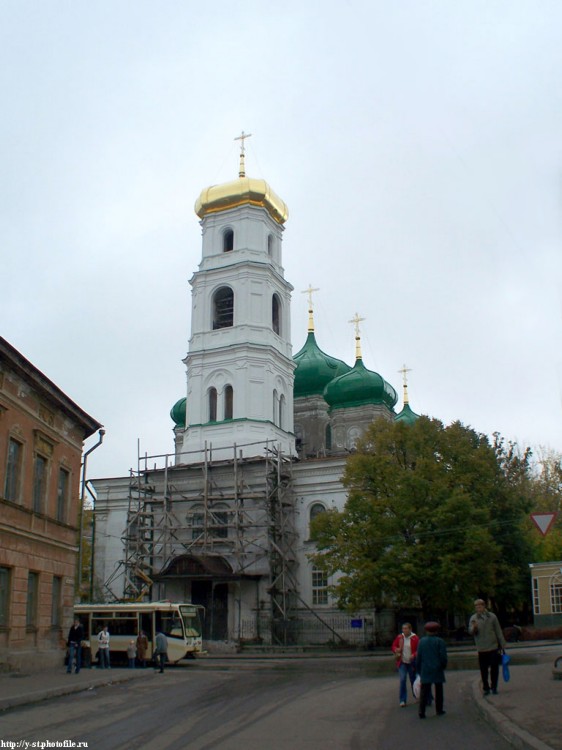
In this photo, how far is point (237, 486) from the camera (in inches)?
1604

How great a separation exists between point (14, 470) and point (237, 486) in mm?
19349

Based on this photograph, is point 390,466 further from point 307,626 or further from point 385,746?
point 385,746

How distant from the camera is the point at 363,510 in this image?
112 ft

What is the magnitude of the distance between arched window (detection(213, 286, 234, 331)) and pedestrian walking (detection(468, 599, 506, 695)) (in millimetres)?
34031

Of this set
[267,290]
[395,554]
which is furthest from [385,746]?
[267,290]

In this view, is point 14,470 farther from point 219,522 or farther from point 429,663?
point 219,522

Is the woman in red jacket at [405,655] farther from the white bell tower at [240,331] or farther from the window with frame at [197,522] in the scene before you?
the window with frame at [197,522]

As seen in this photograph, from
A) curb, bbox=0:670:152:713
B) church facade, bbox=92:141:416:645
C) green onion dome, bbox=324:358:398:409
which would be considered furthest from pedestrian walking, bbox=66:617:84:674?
green onion dome, bbox=324:358:398:409

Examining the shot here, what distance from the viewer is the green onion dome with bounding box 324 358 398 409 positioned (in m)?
53.4

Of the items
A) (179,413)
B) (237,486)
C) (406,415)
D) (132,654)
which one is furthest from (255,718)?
(406,415)

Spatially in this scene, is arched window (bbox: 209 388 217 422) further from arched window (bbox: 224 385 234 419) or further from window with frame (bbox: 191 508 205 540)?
window with frame (bbox: 191 508 205 540)

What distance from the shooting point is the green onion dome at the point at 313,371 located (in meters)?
57.3

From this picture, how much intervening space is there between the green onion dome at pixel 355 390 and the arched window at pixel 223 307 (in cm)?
1053

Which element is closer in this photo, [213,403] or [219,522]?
[219,522]
